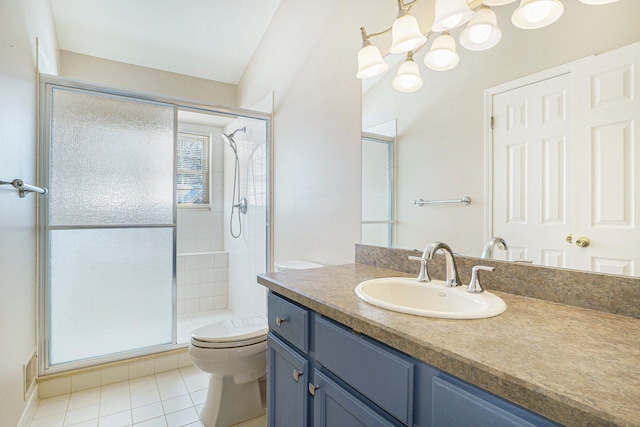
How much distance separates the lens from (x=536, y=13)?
40.4 inches

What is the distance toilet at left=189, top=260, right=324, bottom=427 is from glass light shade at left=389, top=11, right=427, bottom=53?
161 cm

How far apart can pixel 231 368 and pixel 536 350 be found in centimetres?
151

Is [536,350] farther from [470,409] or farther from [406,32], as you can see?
[406,32]

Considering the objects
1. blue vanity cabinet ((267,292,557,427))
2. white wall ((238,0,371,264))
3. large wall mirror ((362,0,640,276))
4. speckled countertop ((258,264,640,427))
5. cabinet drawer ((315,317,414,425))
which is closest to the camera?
speckled countertop ((258,264,640,427))

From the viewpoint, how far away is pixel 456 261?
1245 mm

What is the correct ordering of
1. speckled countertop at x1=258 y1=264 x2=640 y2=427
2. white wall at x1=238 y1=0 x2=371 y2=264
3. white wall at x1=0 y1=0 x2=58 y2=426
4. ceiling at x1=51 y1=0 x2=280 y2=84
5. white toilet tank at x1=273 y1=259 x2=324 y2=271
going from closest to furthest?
speckled countertop at x1=258 y1=264 x2=640 y2=427 → white wall at x1=0 y1=0 x2=58 y2=426 → white wall at x1=238 y1=0 x2=371 y2=264 → white toilet tank at x1=273 y1=259 x2=324 y2=271 → ceiling at x1=51 y1=0 x2=280 y2=84

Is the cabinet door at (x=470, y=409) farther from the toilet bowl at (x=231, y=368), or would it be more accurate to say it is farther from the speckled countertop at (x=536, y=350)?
the toilet bowl at (x=231, y=368)

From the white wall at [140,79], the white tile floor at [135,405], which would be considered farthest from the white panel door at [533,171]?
the white wall at [140,79]

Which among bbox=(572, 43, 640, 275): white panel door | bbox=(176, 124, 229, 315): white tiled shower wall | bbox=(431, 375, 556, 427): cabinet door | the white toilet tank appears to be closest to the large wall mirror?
bbox=(572, 43, 640, 275): white panel door

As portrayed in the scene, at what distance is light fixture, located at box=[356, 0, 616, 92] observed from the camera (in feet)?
3.38

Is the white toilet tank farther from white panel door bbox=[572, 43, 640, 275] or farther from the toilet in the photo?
white panel door bbox=[572, 43, 640, 275]

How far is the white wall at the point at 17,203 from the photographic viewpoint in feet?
4.58

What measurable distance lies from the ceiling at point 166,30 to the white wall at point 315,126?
275 mm

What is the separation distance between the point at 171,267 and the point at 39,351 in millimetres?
865
